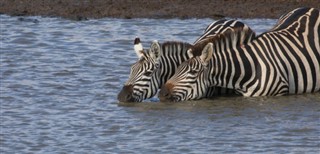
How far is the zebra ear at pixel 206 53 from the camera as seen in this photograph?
13.1 meters

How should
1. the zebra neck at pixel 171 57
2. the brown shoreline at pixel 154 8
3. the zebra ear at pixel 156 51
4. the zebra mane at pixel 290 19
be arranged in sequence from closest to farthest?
1. the zebra ear at pixel 156 51
2. the zebra neck at pixel 171 57
3. the zebra mane at pixel 290 19
4. the brown shoreline at pixel 154 8

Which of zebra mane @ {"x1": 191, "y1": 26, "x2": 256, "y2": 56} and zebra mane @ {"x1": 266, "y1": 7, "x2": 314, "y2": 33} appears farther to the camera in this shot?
zebra mane @ {"x1": 266, "y1": 7, "x2": 314, "y2": 33}

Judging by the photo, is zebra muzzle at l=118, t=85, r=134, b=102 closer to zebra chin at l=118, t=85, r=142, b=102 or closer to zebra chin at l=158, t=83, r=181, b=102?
zebra chin at l=118, t=85, r=142, b=102

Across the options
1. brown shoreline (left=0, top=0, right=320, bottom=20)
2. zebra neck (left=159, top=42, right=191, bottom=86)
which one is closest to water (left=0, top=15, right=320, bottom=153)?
zebra neck (left=159, top=42, right=191, bottom=86)

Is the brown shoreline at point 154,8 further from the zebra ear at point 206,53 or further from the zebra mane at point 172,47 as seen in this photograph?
the zebra ear at point 206,53

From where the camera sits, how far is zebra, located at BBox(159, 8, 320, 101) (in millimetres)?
13117

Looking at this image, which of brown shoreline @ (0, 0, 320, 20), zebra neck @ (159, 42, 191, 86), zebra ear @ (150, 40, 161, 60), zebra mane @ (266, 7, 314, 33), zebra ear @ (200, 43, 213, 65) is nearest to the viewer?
zebra ear @ (200, 43, 213, 65)

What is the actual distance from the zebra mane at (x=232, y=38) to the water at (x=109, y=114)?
636 millimetres

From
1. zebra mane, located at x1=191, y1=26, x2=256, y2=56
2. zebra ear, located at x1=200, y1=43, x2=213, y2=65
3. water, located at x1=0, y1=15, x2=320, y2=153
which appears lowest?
water, located at x1=0, y1=15, x2=320, y2=153

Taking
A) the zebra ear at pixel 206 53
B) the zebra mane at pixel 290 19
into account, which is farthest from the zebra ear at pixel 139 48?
the zebra mane at pixel 290 19

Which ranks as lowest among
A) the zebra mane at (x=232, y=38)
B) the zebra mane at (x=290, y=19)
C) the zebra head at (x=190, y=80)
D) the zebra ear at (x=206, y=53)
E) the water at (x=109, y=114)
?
the water at (x=109, y=114)

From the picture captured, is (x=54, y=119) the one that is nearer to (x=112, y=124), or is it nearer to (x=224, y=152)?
(x=112, y=124)

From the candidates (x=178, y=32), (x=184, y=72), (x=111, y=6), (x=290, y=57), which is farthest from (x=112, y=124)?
(x=111, y=6)

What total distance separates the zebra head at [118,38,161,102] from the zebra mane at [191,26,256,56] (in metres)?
0.45
